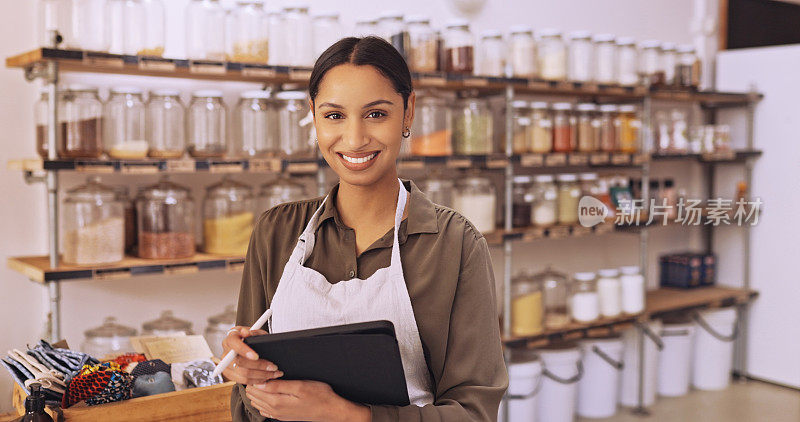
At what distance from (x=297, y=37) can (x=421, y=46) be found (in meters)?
0.59

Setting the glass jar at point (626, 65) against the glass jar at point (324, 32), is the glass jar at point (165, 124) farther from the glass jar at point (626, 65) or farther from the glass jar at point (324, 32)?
the glass jar at point (626, 65)

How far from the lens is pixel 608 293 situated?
419 cm

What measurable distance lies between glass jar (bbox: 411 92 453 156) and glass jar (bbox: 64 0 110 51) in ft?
4.51

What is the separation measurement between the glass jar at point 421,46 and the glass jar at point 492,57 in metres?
0.41

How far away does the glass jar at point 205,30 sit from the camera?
3115 mm

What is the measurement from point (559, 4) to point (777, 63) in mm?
A: 1429

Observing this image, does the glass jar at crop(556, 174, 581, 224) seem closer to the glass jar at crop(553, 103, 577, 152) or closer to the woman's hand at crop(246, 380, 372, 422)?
the glass jar at crop(553, 103, 577, 152)

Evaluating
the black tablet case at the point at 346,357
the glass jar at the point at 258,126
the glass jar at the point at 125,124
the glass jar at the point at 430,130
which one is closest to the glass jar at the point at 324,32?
the glass jar at the point at 258,126

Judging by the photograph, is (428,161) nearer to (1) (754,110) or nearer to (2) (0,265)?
(2) (0,265)

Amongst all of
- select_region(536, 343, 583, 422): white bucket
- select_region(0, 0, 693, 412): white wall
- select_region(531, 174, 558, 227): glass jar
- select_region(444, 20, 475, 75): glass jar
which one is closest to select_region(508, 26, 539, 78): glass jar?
select_region(444, 20, 475, 75): glass jar

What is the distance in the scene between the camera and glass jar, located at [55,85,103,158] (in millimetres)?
2715

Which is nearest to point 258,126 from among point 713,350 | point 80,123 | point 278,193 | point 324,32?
point 278,193

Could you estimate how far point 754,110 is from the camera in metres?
4.89

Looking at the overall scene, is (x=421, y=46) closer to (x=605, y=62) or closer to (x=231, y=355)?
(x=605, y=62)
